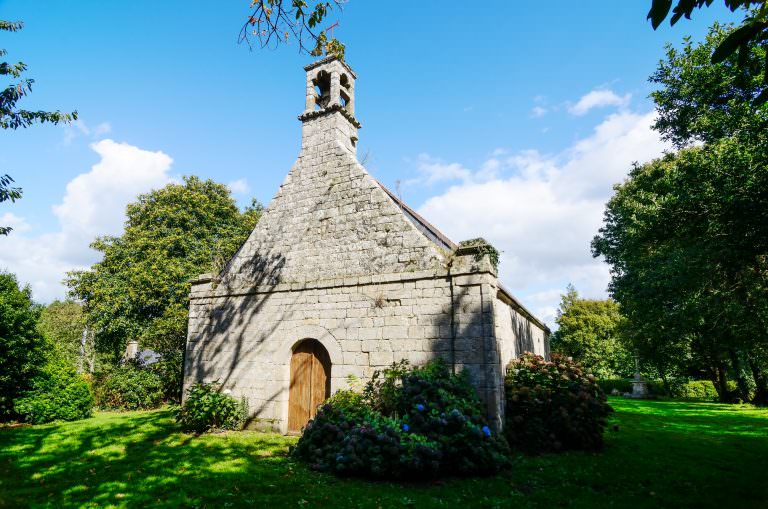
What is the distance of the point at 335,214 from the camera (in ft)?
31.7

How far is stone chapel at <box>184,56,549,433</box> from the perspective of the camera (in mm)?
7805

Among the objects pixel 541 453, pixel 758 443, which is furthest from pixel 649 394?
pixel 541 453

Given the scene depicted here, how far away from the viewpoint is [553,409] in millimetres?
7992

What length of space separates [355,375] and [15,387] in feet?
34.9

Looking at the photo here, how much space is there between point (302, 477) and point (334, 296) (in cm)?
393

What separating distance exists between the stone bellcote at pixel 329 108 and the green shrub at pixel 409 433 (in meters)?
6.28

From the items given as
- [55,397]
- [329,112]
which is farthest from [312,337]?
[55,397]

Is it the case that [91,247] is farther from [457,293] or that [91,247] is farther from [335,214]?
[457,293]

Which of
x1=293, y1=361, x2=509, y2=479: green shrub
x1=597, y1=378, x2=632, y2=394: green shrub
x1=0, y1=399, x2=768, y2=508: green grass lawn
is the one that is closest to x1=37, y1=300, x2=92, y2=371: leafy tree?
x1=0, y1=399, x2=768, y2=508: green grass lawn

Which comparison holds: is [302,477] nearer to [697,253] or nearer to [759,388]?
[697,253]

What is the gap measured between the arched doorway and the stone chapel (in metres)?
0.03

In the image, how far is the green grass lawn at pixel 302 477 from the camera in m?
5.13

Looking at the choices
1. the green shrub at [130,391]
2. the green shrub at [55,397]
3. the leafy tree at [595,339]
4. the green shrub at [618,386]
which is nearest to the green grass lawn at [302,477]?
the green shrub at [55,397]

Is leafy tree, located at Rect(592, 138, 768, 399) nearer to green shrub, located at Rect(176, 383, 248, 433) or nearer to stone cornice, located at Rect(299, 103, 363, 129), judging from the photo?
stone cornice, located at Rect(299, 103, 363, 129)
